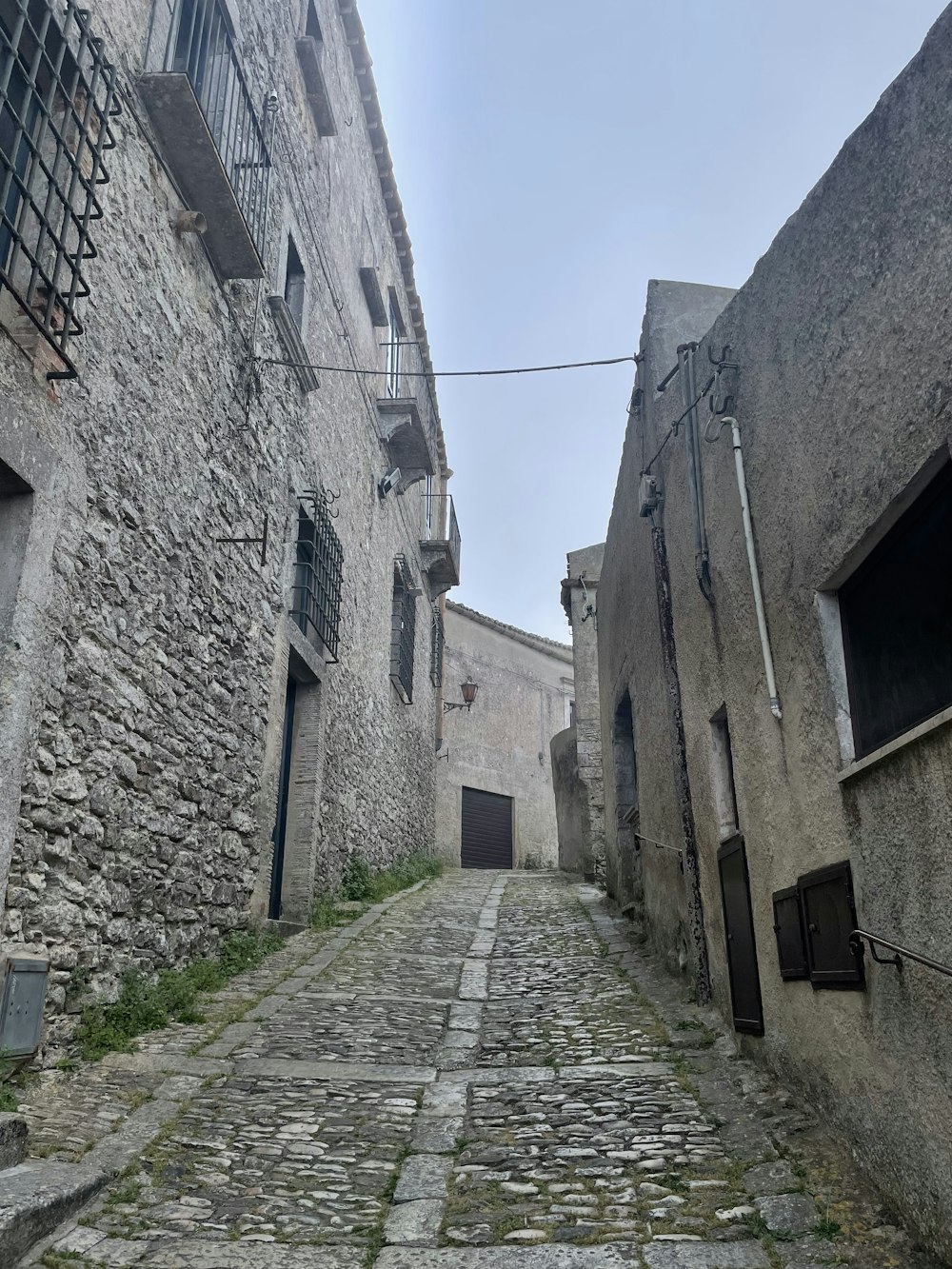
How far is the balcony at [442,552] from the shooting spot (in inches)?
652

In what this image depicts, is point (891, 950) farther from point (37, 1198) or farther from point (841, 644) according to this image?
point (37, 1198)

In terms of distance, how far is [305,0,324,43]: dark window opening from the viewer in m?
9.52

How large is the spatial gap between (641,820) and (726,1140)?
4.35 m

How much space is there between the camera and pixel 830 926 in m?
3.51

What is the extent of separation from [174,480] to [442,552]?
1112 centimetres

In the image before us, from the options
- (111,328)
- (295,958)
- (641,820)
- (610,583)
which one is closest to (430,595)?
(610,583)

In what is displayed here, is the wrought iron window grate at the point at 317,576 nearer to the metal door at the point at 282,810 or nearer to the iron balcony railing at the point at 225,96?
the metal door at the point at 282,810

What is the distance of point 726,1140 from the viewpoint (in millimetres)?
3582

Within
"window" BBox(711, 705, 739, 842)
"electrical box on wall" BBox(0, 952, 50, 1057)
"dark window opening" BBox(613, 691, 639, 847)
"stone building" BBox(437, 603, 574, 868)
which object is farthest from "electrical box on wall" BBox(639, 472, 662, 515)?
"stone building" BBox(437, 603, 574, 868)

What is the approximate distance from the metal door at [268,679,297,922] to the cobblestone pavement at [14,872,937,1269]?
225 cm

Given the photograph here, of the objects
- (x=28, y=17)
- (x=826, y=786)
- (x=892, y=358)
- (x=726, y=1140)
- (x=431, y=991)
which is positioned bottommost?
(x=726, y=1140)

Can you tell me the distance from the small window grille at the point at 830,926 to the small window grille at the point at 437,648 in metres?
13.9

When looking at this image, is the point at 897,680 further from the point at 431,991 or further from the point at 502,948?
the point at 502,948

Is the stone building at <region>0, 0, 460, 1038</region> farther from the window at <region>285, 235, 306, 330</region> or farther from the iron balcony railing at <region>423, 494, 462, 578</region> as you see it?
the iron balcony railing at <region>423, 494, 462, 578</region>
